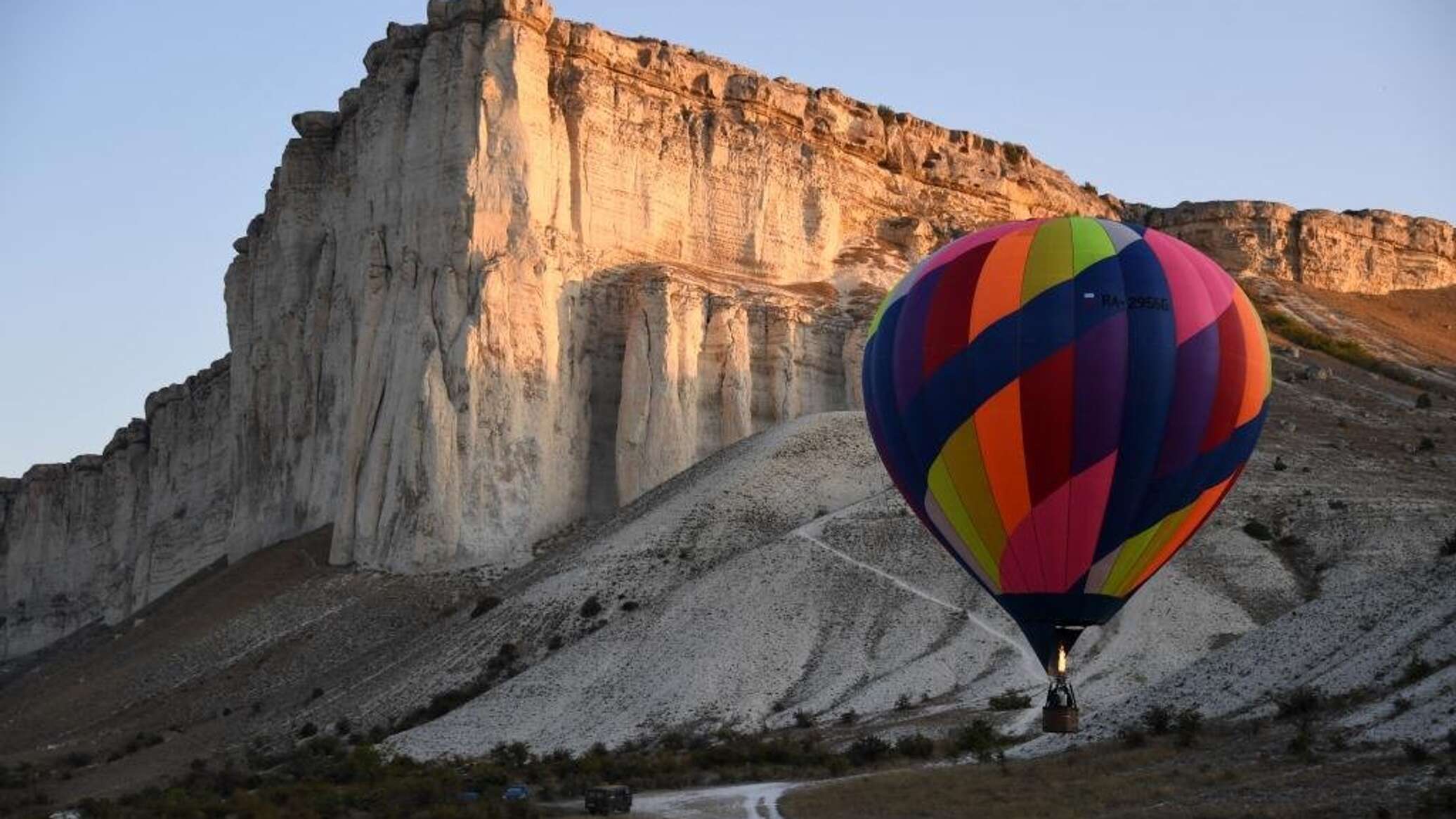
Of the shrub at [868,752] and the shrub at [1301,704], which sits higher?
the shrub at [1301,704]

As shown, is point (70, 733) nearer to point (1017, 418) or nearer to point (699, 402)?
point (699, 402)

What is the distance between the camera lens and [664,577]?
53.4 meters

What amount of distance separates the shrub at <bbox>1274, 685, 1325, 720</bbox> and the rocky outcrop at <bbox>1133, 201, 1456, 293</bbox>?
63170 millimetres

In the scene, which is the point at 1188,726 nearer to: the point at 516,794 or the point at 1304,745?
the point at 1304,745

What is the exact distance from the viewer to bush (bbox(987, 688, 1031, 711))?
4128 cm

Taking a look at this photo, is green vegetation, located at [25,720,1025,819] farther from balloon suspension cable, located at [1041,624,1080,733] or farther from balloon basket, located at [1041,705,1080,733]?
balloon basket, located at [1041,705,1080,733]

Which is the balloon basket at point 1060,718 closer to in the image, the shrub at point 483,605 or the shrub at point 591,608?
the shrub at point 591,608

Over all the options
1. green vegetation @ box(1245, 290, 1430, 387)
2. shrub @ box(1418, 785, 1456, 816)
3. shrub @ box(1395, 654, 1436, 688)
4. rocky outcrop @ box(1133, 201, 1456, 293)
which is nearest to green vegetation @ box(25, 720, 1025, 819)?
shrub @ box(1395, 654, 1436, 688)

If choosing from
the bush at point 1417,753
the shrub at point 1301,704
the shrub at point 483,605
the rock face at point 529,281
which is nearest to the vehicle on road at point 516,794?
the shrub at point 1301,704

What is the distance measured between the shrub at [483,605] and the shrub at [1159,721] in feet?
75.6

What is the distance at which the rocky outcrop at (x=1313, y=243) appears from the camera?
9612cm

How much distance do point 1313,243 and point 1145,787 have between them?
70.8 meters

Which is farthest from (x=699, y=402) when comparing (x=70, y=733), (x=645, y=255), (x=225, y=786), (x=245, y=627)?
(x=225, y=786)

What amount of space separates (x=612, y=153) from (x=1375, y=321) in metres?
36.7
